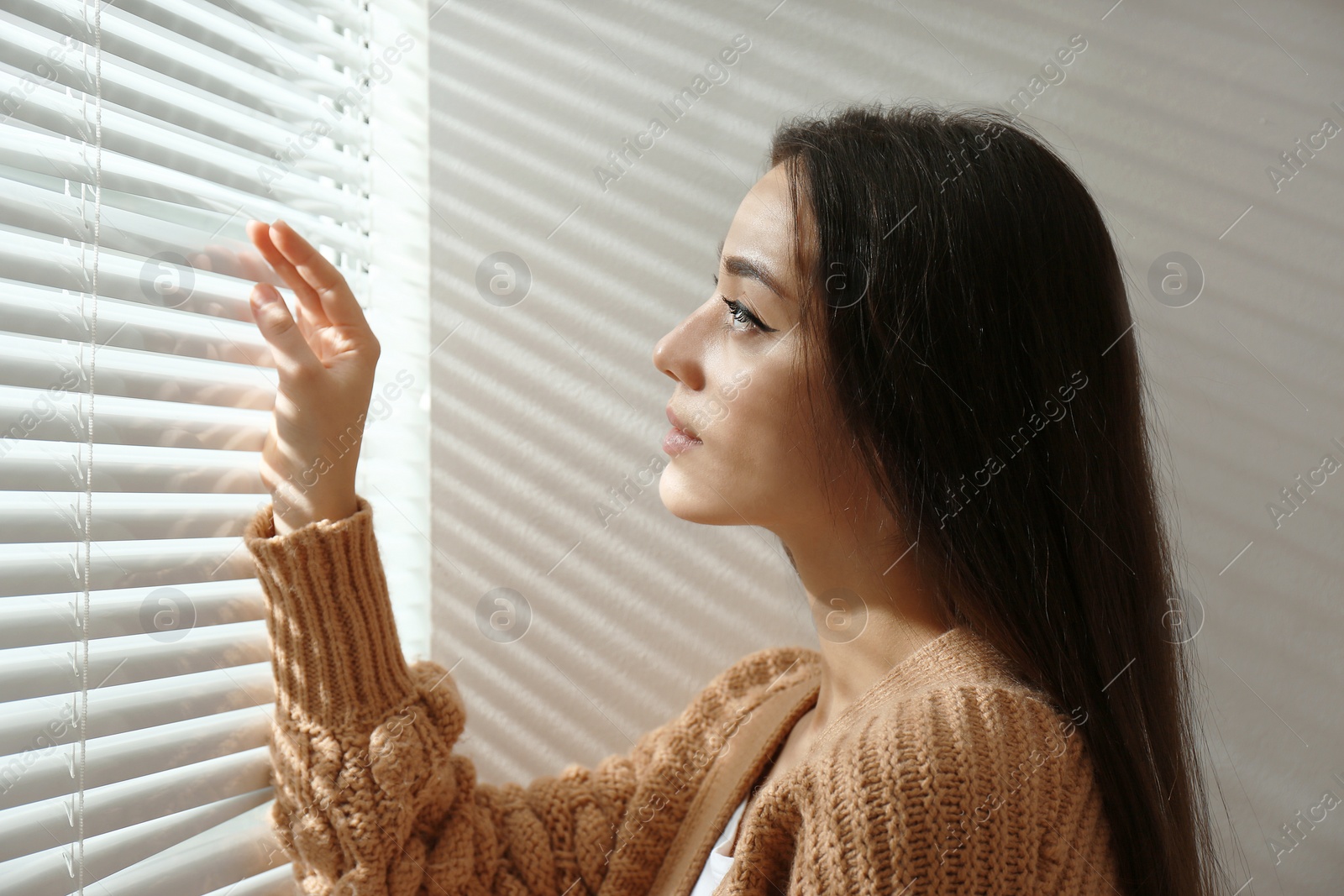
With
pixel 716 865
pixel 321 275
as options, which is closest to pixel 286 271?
pixel 321 275

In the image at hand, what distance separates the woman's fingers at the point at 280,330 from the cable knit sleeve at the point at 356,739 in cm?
15

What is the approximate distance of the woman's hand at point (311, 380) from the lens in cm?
83

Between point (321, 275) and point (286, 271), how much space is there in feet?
0.10

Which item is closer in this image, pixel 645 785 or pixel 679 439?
pixel 679 439

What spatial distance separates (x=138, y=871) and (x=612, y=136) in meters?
0.96

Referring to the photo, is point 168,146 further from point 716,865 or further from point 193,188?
point 716,865

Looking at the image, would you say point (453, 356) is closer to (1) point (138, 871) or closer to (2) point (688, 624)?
(2) point (688, 624)

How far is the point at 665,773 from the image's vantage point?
3.36ft

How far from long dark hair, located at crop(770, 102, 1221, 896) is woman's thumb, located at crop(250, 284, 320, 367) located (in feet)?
1.56

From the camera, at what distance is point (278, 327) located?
2.68 feet

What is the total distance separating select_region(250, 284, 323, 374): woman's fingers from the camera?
818 millimetres

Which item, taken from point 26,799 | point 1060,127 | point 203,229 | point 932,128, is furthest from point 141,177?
point 1060,127

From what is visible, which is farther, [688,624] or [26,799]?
[688,624]

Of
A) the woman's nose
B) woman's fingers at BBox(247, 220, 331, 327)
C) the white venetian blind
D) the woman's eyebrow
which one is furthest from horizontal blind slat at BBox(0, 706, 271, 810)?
the woman's eyebrow
